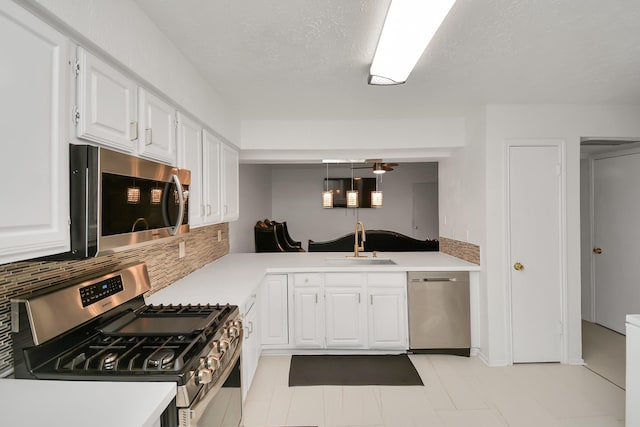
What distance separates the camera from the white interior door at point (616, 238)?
3635 mm

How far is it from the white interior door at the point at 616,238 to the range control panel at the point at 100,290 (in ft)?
15.4

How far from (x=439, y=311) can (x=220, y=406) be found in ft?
7.64

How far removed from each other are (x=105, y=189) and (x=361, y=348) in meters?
2.74

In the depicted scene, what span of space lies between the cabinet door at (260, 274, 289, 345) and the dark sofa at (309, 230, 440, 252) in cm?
180

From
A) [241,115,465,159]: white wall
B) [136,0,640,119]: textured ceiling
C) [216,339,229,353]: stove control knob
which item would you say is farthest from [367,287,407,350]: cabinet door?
[216,339,229,353]: stove control knob

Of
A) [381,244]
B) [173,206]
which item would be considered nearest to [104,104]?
[173,206]

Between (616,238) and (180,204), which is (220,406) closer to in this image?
(180,204)

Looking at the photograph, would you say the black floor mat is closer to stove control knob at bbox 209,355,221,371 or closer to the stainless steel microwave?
stove control knob at bbox 209,355,221,371

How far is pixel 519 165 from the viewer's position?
3.03 meters

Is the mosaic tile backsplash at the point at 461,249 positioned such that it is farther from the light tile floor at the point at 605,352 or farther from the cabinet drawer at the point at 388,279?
the light tile floor at the point at 605,352

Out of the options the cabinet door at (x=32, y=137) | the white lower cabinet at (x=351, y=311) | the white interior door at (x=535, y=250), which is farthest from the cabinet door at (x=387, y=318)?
the cabinet door at (x=32, y=137)

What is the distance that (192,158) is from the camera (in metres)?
2.23

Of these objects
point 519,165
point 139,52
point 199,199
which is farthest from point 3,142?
point 519,165

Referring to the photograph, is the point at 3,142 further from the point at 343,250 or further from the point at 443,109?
the point at 343,250
